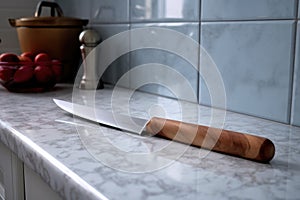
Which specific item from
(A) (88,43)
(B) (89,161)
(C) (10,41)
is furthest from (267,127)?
(C) (10,41)

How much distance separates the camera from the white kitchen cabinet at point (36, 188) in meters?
0.47

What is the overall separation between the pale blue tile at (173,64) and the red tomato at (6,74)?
32 centimetres

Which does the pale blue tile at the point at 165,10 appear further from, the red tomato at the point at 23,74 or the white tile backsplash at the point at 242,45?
the red tomato at the point at 23,74

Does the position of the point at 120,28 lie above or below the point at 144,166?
above

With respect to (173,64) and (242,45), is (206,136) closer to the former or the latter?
(242,45)

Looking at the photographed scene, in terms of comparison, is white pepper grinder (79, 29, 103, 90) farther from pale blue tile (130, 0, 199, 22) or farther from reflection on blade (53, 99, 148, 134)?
reflection on blade (53, 99, 148, 134)

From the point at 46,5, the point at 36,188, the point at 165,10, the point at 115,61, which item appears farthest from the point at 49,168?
the point at 46,5

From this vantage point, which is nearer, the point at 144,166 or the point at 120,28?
the point at 144,166

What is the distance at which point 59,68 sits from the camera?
1025mm

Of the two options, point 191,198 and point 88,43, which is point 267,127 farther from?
point 88,43

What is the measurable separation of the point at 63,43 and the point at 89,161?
782mm

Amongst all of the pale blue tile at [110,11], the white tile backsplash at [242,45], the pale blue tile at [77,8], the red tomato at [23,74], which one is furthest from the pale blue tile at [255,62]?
the pale blue tile at [77,8]

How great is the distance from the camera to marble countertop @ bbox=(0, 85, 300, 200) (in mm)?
363

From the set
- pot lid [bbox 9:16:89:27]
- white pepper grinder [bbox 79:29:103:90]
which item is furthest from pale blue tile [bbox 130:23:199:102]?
pot lid [bbox 9:16:89:27]
